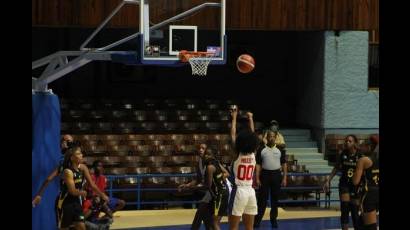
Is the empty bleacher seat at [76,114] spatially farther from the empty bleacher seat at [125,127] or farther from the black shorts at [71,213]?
the black shorts at [71,213]

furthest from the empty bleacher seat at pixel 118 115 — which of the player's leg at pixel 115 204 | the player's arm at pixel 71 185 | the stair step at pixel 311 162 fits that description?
the player's arm at pixel 71 185

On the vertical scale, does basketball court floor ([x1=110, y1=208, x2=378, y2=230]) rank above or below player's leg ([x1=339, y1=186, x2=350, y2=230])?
below

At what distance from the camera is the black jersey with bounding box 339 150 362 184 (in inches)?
619

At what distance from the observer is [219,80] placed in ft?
90.7

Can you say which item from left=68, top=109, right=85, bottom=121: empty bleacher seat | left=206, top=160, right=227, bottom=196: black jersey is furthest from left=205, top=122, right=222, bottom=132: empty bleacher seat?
left=206, top=160, right=227, bottom=196: black jersey

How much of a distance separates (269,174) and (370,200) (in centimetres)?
419

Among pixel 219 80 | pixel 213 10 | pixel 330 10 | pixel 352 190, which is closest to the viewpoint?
pixel 352 190

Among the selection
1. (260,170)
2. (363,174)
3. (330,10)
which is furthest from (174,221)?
(330,10)

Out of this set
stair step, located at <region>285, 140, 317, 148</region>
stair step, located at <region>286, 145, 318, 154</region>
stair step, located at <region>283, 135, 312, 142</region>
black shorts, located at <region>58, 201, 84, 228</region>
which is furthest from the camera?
stair step, located at <region>283, 135, 312, 142</region>

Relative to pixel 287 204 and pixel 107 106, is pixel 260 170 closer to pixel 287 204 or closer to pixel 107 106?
pixel 287 204

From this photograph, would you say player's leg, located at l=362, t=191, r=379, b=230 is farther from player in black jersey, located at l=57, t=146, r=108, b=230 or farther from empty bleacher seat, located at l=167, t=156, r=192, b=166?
empty bleacher seat, located at l=167, t=156, r=192, b=166

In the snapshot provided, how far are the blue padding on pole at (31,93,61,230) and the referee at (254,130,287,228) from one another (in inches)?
152

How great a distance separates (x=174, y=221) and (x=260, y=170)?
2095 millimetres
